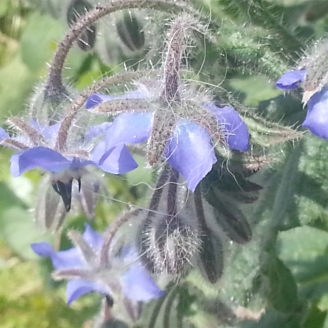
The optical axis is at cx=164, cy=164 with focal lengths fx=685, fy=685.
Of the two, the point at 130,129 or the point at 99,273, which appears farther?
the point at 99,273

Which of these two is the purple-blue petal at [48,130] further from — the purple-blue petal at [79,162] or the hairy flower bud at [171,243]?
the hairy flower bud at [171,243]

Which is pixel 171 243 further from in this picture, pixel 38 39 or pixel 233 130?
pixel 38 39

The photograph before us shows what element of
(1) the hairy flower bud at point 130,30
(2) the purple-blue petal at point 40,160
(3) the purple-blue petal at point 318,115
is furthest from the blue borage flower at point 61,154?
(1) the hairy flower bud at point 130,30

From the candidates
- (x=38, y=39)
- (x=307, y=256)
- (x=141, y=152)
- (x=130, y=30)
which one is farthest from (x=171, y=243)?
(x=38, y=39)

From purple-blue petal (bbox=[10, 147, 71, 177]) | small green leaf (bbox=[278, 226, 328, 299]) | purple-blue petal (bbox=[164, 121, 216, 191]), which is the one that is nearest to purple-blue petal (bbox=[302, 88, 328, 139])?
purple-blue petal (bbox=[164, 121, 216, 191])

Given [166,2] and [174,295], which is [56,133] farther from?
[174,295]

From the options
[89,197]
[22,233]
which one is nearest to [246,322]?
[89,197]
